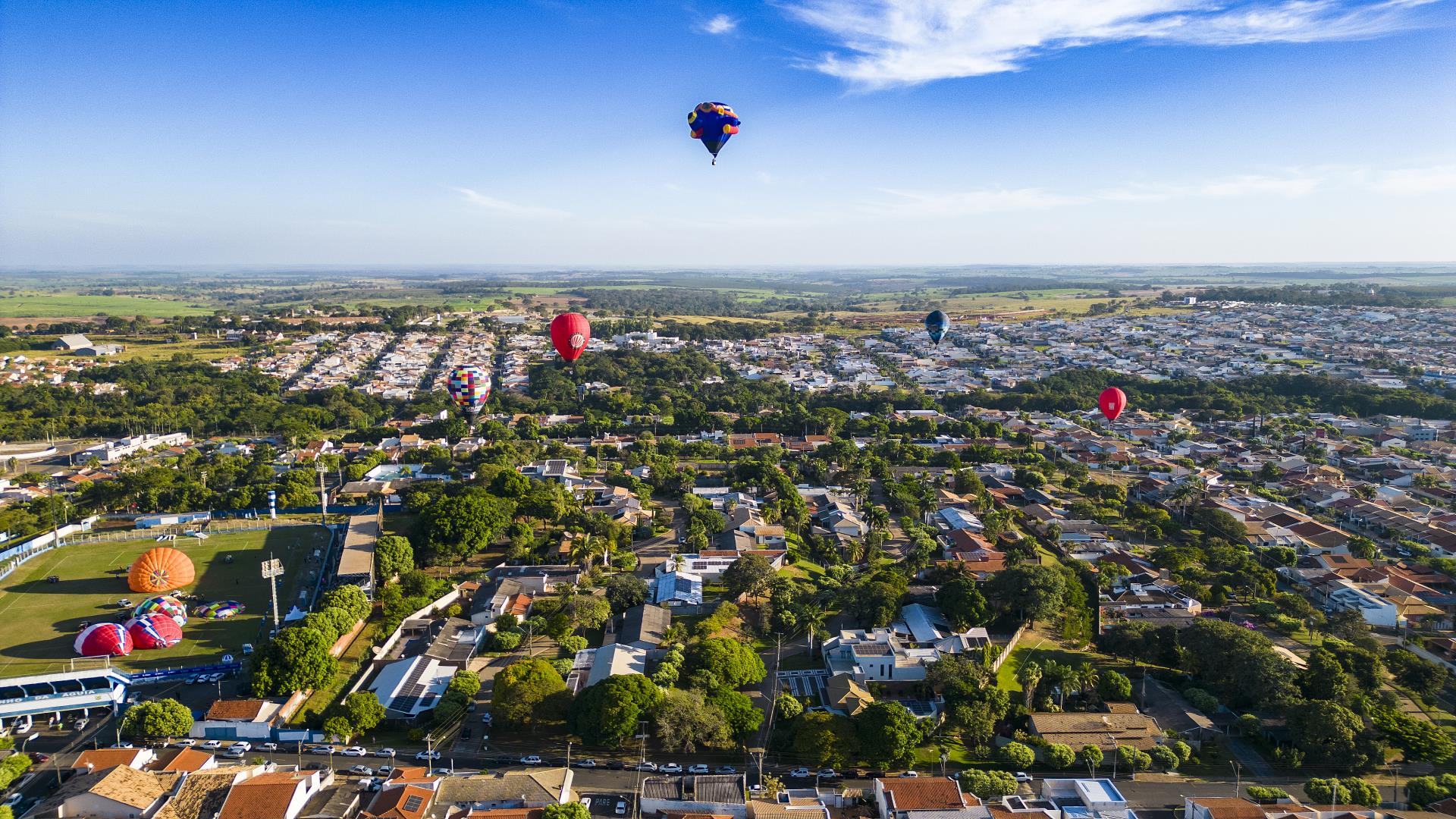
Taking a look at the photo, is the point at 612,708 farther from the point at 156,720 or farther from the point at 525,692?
the point at 156,720

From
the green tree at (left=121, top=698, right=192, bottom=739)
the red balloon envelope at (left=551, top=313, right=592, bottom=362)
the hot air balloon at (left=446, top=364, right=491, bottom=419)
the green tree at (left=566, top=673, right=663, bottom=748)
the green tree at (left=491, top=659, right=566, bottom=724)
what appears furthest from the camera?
the hot air balloon at (left=446, top=364, right=491, bottom=419)

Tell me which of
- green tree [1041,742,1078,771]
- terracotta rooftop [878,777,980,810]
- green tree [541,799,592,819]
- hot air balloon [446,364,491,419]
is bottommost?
green tree [1041,742,1078,771]

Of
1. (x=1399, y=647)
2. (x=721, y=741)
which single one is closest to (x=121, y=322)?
(x=721, y=741)

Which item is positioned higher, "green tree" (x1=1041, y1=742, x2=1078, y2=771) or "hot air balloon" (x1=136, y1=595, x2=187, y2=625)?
"hot air balloon" (x1=136, y1=595, x2=187, y2=625)

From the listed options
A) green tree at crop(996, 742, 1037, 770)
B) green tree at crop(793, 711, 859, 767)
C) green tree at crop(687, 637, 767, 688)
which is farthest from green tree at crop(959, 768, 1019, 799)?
green tree at crop(687, 637, 767, 688)

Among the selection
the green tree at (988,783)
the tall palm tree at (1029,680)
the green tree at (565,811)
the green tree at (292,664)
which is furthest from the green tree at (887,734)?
the green tree at (292,664)

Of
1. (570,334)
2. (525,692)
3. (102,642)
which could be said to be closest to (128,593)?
(102,642)

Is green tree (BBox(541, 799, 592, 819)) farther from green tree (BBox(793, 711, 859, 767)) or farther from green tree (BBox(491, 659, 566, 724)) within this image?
green tree (BBox(793, 711, 859, 767))
